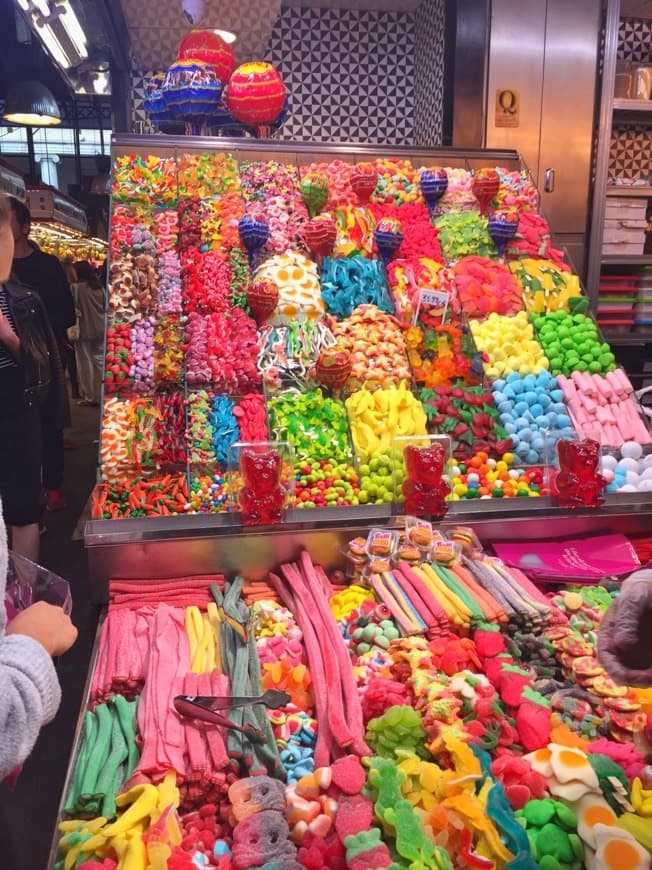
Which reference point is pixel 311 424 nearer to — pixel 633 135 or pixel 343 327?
pixel 343 327

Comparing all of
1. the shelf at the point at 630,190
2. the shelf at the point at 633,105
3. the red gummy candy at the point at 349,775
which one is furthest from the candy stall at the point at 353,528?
the shelf at the point at 633,105

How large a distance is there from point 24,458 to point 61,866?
216cm

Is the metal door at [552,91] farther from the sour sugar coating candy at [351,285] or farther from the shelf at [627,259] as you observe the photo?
the sour sugar coating candy at [351,285]

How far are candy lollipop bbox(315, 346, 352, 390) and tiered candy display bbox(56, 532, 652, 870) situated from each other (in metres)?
0.84

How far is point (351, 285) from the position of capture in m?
3.05

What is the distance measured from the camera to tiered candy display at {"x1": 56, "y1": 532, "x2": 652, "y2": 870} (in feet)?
3.81

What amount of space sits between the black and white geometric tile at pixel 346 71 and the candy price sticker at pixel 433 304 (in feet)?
13.9

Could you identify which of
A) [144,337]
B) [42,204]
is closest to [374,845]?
[144,337]

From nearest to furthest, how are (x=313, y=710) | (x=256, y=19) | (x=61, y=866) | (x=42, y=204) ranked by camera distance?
1. (x=61, y=866)
2. (x=313, y=710)
3. (x=256, y=19)
4. (x=42, y=204)

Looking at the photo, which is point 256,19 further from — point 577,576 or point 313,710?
point 313,710

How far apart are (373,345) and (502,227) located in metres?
0.94

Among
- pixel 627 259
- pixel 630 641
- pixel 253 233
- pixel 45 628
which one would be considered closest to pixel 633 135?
pixel 627 259

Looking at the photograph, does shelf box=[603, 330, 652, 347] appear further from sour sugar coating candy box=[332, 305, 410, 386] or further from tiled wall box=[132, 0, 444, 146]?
tiled wall box=[132, 0, 444, 146]

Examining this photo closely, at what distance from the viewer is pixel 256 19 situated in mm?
5785
